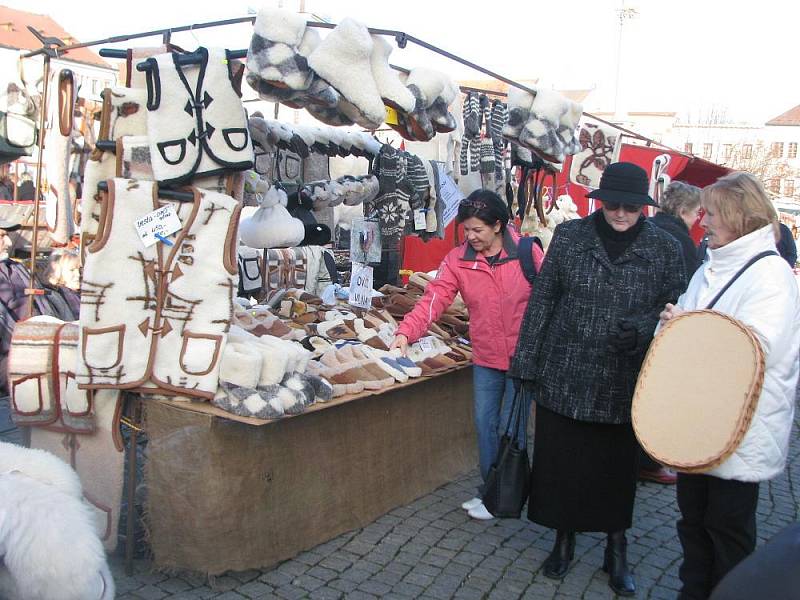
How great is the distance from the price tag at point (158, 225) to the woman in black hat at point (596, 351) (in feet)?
4.83

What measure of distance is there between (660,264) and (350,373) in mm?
1480

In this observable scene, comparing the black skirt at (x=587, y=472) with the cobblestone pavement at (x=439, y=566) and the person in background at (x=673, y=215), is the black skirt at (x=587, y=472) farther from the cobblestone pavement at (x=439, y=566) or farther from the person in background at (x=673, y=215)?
the person in background at (x=673, y=215)

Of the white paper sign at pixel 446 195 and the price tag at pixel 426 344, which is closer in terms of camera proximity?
the price tag at pixel 426 344

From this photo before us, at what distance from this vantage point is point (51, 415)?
10.7ft

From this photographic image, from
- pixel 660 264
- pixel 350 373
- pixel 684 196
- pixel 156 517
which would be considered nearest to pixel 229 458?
pixel 156 517

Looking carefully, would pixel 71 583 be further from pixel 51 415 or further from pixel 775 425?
pixel 775 425

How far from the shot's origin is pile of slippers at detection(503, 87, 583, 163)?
4.79 metres

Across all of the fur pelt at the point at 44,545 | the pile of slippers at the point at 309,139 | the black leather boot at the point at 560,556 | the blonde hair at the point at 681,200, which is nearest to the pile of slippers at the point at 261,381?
the fur pelt at the point at 44,545

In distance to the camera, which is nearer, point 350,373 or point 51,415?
point 51,415

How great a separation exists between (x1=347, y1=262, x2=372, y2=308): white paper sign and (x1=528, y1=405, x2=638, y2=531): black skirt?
1764mm

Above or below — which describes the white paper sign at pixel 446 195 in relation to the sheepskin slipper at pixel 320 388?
above

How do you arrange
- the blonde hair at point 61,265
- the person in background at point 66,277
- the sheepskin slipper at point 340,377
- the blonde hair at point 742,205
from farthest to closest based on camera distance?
1. the blonde hair at point 61,265
2. the person in background at point 66,277
3. the sheepskin slipper at point 340,377
4. the blonde hair at point 742,205

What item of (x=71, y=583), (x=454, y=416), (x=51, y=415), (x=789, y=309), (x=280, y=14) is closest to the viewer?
(x=71, y=583)

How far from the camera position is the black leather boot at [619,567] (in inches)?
127
